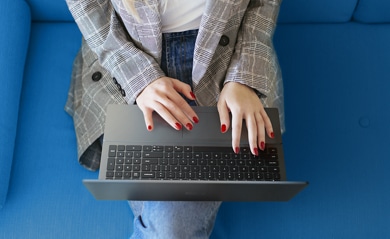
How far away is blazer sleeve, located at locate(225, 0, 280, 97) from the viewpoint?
81cm

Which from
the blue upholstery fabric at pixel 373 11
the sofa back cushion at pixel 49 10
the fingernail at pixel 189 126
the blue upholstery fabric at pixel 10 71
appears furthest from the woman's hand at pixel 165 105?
the blue upholstery fabric at pixel 373 11

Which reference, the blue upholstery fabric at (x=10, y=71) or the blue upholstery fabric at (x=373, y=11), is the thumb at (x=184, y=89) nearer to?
the blue upholstery fabric at (x=10, y=71)

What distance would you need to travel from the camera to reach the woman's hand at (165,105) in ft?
2.45

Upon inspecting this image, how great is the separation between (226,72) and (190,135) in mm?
204

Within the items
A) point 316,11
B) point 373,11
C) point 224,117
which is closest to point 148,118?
point 224,117

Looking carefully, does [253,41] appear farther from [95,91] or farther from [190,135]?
[95,91]

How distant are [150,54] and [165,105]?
162mm

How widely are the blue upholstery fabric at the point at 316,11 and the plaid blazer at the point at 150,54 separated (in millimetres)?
289

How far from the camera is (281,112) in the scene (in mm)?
932

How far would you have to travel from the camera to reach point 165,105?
75 centimetres

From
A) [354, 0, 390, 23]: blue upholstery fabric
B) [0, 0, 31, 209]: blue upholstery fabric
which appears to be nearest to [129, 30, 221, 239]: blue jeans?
[0, 0, 31, 209]: blue upholstery fabric

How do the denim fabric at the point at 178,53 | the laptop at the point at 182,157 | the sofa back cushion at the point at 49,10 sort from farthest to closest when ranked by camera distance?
1. the sofa back cushion at the point at 49,10
2. the denim fabric at the point at 178,53
3. the laptop at the point at 182,157

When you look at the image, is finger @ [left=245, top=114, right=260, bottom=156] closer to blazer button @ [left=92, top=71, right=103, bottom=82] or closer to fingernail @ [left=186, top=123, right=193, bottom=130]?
fingernail @ [left=186, top=123, right=193, bottom=130]

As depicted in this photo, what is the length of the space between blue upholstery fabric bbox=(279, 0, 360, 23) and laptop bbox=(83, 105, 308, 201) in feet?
1.59
